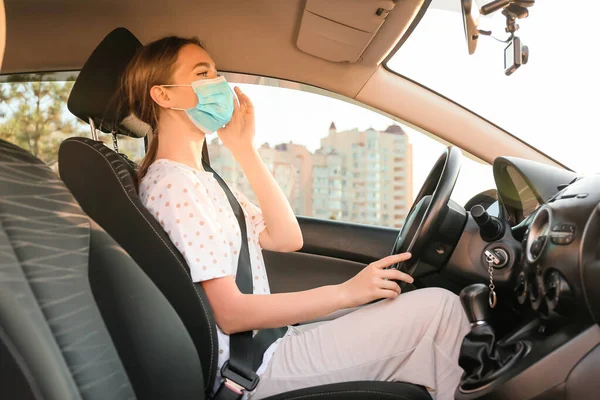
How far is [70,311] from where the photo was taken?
89cm

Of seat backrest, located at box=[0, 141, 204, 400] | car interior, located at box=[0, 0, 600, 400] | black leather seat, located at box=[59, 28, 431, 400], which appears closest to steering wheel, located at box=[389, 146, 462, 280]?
car interior, located at box=[0, 0, 600, 400]

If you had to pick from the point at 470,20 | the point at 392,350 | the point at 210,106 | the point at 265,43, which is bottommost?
the point at 392,350

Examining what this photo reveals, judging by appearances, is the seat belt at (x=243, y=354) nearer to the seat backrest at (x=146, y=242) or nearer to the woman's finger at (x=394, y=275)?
the seat backrest at (x=146, y=242)

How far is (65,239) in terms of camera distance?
934mm

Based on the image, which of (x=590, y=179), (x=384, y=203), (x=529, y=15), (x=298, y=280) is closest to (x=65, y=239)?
(x=590, y=179)

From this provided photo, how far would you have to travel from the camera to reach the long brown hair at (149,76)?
1.60m

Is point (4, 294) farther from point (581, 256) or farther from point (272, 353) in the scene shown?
point (581, 256)

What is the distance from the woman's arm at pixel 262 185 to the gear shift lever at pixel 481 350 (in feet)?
2.12

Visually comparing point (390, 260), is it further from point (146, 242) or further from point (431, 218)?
point (146, 242)

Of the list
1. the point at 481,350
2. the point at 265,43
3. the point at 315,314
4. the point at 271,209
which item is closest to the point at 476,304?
the point at 481,350

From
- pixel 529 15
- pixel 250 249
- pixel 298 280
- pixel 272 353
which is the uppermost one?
pixel 529 15

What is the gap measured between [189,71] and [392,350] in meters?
0.84

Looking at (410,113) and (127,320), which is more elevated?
(410,113)

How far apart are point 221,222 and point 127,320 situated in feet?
1.62
